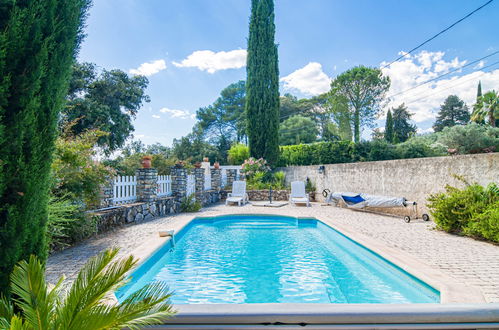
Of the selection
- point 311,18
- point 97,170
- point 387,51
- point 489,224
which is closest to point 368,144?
point 387,51

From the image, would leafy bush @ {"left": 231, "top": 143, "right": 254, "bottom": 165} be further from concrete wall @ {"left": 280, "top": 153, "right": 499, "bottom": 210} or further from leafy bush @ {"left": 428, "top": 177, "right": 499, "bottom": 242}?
leafy bush @ {"left": 428, "top": 177, "right": 499, "bottom": 242}

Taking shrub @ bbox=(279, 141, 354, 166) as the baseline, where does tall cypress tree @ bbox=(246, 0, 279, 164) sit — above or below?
above

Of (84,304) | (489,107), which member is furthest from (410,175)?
(489,107)

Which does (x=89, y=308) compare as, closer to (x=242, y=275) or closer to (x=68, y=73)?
(x=68, y=73)

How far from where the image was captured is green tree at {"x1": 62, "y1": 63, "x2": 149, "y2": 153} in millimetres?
14289

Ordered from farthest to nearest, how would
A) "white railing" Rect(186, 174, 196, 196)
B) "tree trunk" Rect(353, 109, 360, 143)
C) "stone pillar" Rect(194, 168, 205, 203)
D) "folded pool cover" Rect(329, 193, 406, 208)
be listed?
1. "tree trunk" Rect(353, 109, 360, 143)
2. "stone pillar" Rect(194, 168, 205, 203)
3. "white railing" Rect(186, 174, 196, 196)
4. "folded pool cover" Rect(329, 193, 406, 208)

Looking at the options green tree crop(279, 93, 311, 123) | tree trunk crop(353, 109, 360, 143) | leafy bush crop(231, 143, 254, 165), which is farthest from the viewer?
green tree crop(279, 93, 311, 123)

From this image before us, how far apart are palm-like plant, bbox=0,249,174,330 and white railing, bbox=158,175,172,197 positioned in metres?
7.41

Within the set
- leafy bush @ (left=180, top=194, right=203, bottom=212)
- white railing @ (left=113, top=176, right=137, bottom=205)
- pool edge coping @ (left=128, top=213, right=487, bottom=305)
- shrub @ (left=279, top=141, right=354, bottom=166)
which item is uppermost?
shrub @ (left=279, top=141, right=354, bottom=166)

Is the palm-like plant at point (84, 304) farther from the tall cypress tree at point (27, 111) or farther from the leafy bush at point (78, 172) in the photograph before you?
the leafy bush at point (78, 172)

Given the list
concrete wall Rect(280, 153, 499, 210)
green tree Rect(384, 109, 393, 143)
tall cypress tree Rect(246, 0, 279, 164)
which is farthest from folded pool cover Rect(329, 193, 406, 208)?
green tree Rect(384, 109, 393, 143)

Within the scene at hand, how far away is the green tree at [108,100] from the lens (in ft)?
46.9

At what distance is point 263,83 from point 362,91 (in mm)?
15745

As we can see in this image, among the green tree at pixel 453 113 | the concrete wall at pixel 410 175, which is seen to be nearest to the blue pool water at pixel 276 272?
the concrete wall at pixel 410 175
